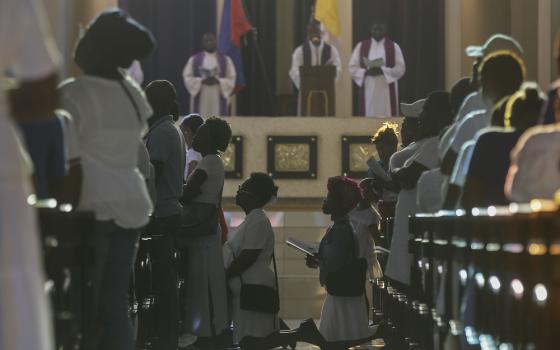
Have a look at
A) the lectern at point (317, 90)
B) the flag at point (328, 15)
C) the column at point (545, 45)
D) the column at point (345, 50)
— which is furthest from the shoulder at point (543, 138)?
the column at point (345, 50)

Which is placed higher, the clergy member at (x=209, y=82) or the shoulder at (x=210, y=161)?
the clergy member at (x=209, y=82)

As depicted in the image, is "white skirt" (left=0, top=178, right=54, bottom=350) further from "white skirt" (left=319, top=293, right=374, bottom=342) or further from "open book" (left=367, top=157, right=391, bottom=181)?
"open book" (left=367, top=157, right=391, bottom=181)

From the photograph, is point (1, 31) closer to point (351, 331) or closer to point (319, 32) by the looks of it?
point (351, 331)

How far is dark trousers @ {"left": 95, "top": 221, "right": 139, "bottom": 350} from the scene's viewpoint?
6.18 m

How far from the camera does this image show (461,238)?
657 centimetres

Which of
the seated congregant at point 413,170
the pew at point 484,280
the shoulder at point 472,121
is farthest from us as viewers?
the seated congregant at point 413,170

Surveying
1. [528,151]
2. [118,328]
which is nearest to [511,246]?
[528,151]

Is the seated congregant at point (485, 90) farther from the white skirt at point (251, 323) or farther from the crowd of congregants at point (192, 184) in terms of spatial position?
the white skirt at point (251, 323)

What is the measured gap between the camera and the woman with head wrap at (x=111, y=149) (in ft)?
20.0

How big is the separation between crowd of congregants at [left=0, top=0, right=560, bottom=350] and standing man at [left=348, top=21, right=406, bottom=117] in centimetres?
933

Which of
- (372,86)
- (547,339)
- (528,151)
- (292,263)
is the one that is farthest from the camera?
(372,86)

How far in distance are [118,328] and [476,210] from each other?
60.9 inches

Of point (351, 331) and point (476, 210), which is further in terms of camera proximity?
point (351, 331)

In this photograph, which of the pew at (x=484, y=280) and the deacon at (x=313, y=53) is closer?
the pew at (x=484, y=280)
